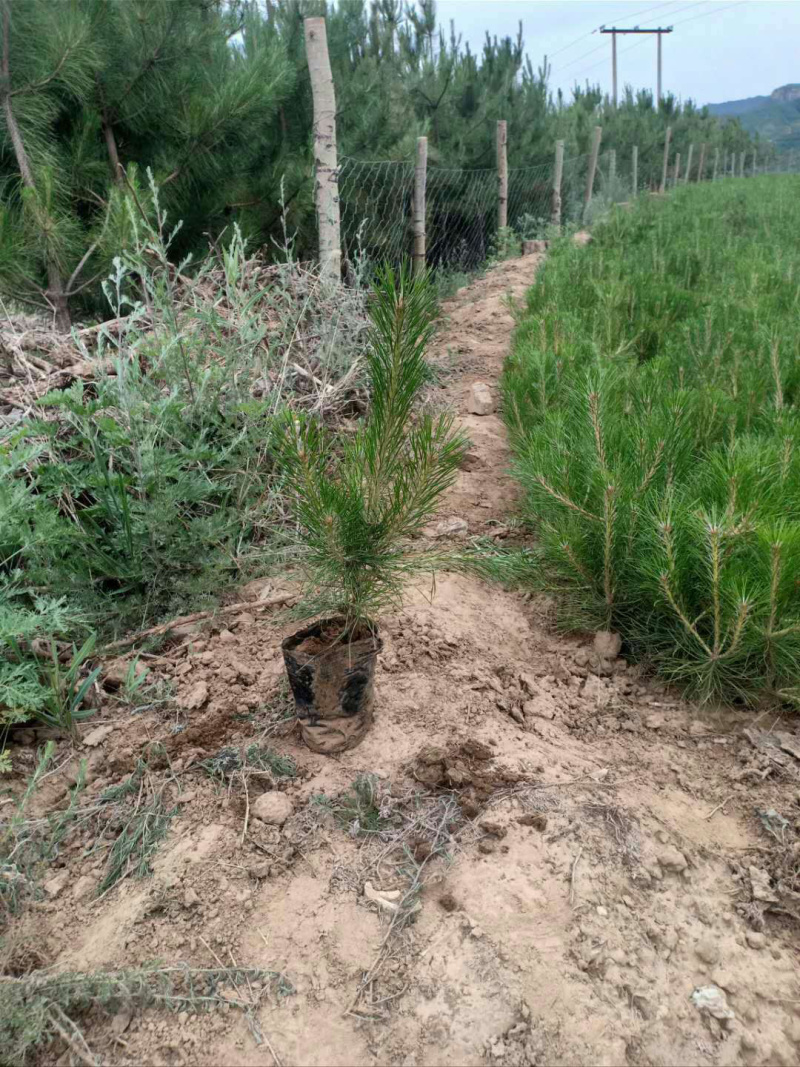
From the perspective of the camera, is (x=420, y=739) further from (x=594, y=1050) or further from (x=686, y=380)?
(x=686, y=380)

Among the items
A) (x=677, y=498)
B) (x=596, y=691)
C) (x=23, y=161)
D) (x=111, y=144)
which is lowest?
(x=596, y=691)

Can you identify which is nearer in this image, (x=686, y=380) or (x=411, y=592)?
(x=411, y=592)

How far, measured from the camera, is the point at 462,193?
921 centimetres

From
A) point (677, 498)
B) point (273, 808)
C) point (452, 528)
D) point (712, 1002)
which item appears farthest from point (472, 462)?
point (712, 1002)

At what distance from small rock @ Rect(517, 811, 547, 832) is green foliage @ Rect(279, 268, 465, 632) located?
542mm

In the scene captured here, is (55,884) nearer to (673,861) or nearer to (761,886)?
(673,861)

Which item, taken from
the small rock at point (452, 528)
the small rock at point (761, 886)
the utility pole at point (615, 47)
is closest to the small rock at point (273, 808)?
the small rock at point (761, 886)

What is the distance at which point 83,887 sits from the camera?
1471mm

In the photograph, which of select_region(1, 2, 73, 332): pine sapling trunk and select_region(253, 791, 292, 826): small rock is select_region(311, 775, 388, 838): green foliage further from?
select_region(1, 2, 73, 332): pine sapling trunk

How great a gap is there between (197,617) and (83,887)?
929 millimetres

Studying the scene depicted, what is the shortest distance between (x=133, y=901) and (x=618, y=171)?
76.0ft

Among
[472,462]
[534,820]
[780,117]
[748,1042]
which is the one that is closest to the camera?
[748,1042]

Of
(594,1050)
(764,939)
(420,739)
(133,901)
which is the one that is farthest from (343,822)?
(764,939)

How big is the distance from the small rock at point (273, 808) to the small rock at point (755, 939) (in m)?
0.91
